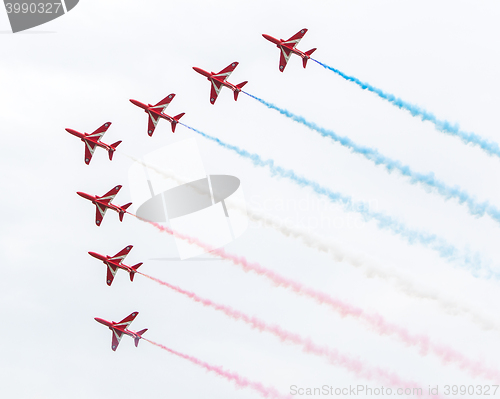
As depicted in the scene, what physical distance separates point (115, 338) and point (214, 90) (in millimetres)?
36679

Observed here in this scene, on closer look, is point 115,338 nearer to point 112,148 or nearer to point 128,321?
point 128,321

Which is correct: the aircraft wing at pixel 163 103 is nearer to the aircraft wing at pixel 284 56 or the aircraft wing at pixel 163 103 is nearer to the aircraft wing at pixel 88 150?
the aircraft wing at pixel 88 150

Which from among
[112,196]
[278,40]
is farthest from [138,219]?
[278,40]

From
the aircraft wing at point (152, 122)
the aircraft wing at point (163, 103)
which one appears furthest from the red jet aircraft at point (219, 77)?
the aircraft wing at point (152, 122)

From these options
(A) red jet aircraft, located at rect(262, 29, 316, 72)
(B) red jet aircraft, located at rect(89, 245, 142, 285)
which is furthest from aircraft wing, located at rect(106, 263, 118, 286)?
(A) red jet aircraft, located at rect(262, 29, 316, 72)

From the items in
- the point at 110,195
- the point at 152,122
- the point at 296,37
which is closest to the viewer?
the point at 296,37

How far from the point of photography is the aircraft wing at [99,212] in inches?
3957

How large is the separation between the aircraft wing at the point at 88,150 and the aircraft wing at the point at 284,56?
27.5 m

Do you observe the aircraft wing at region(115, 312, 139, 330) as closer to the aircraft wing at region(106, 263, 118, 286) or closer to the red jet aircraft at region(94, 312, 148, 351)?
the red jet aircraft at region(94, 312, 148, 351)

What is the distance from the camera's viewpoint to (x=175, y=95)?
97625mm

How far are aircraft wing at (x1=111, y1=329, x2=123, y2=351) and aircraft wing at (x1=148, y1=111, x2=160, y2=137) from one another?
90.1 feet

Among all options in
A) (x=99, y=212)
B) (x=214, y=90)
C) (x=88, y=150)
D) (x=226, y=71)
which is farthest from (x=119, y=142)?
(x=226, y=71)

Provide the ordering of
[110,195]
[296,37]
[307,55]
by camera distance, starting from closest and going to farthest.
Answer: [307,55]
[296,37]
[110,195]

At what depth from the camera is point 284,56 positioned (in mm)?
94500
